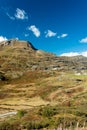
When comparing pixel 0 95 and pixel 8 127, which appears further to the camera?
pixel 0 95

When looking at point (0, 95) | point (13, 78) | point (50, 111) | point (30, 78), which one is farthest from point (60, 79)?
point (50, 111)

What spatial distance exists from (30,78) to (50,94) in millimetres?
71056

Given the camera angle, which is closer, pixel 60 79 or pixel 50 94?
pixel 50 94

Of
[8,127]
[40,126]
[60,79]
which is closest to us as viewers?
[8,127]

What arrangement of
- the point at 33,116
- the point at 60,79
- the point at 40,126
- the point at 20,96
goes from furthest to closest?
the point at 60,79
the point at 20,96
the point at 33,116
the point at 40,126

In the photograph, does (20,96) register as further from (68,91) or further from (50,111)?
(50,111)

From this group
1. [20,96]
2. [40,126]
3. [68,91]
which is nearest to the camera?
[40,126]

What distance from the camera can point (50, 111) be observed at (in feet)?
105

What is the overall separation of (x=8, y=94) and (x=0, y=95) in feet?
14.6

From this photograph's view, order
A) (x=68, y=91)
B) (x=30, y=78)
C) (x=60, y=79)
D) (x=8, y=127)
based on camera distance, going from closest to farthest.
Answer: (x=8, y=127)
(x=68, y=91)
(x=60, y=79)
(x=30, y=78)

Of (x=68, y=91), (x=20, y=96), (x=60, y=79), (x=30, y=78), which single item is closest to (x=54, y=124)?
(x=68, y=91)

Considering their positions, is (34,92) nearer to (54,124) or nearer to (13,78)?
(13,78)

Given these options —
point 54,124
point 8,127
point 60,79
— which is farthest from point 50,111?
point 60,79

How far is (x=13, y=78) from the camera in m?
195
